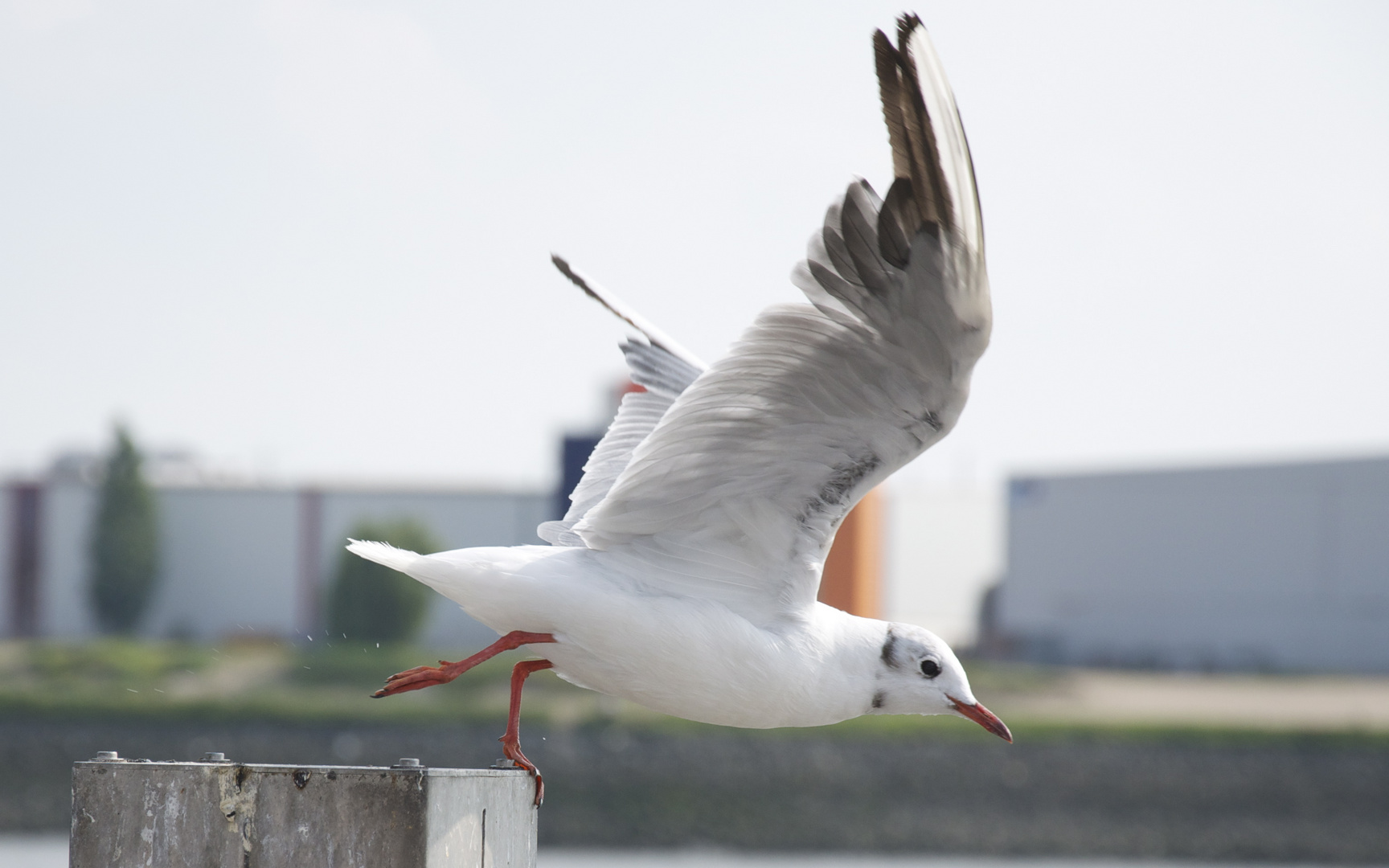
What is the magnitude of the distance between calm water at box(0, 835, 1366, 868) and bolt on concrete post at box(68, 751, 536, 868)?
20762 mm

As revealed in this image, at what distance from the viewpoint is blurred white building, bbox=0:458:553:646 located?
37.8 meters

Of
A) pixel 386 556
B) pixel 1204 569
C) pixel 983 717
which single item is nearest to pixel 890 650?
pixel 983 717

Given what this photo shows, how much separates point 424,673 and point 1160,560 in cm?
3531

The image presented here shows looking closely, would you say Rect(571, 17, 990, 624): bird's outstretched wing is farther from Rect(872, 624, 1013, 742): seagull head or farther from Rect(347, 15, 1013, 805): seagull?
Rect(872, 624, 1013, 742): seagull head

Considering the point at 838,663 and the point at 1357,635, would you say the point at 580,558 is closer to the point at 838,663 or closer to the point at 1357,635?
the point at 838,663

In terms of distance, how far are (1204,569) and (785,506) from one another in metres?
34.4

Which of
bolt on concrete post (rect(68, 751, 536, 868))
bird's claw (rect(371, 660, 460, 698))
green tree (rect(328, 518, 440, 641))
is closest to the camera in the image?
bolt on concrete post (rect(68, 751, 536, 868))

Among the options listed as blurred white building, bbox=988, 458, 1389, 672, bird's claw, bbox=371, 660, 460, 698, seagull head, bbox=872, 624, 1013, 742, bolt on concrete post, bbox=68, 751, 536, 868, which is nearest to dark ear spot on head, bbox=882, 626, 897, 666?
seagull head, bbox=872, 624, 1013, 742

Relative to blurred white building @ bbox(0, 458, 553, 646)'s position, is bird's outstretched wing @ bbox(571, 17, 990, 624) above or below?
above

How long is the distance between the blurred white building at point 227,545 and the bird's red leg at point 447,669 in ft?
108

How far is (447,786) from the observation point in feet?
13.0

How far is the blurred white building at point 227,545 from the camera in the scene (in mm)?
37812

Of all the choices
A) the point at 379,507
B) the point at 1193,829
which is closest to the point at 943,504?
the point at 379,507

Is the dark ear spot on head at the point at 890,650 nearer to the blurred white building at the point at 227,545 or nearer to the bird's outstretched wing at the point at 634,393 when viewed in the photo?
the bird's outstretched wing at the point at 634,393
